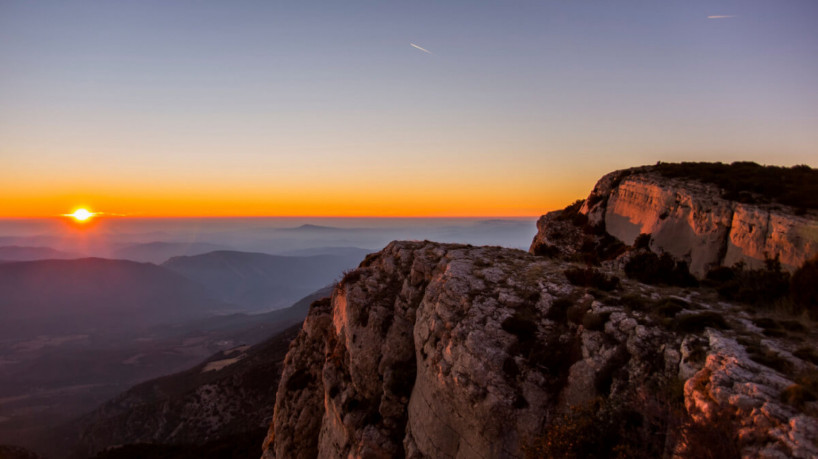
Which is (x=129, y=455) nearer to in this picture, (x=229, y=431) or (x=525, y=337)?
(x=229, y=431)

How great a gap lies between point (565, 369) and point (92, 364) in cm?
20104

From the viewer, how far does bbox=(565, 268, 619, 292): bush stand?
15.6m

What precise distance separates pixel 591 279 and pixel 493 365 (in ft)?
20.2

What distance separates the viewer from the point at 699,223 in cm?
2138

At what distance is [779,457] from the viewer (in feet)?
22.5

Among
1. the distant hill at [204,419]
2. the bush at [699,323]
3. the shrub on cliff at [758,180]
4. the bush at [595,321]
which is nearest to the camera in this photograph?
the bush at [699,323]

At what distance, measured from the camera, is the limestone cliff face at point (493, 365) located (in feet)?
29.1

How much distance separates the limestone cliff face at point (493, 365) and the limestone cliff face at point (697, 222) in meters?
6.19

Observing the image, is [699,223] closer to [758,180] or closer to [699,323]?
[758,180]

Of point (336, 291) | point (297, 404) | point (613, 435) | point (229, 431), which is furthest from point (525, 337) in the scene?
point (229, 431)

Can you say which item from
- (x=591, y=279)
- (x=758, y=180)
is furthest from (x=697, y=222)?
(x=591, y=279)

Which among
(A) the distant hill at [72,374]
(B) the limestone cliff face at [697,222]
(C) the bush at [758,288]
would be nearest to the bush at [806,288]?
(C) the bush at [758,288]

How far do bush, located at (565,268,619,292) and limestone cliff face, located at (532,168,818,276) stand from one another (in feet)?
21.7

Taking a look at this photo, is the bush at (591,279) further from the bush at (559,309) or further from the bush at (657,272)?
the bush at (657,272)
